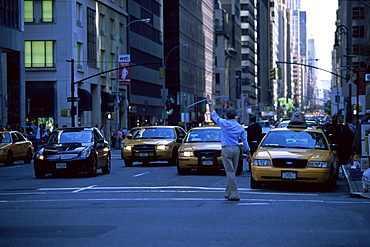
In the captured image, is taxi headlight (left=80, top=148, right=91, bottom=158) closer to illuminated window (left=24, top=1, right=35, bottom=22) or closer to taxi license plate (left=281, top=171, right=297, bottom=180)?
taxi license plate (left=281, top=171, right=297, bottom=180)

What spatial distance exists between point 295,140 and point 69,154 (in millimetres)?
7440

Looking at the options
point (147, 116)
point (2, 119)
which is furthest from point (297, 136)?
point (147, 116)

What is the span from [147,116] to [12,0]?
4258 cm

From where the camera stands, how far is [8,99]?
52281 mm

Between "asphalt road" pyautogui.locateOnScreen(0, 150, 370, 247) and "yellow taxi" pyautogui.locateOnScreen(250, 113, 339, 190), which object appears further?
"yellow taxi" pyautogui.locateOnScreen(250, 113, 339, 190)

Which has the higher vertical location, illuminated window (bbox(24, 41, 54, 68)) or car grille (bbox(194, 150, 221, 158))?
illuminated window (bbox(24, 41, 54, 68))

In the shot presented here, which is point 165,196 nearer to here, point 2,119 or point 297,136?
point 297,136

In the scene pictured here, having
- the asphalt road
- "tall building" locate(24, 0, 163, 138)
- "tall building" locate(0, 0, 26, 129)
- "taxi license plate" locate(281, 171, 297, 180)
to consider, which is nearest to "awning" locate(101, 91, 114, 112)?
"tall building" locate(24, 0, 163, 138)

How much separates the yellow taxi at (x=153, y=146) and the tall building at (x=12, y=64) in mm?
21635

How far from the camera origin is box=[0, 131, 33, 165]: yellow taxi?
109 feet

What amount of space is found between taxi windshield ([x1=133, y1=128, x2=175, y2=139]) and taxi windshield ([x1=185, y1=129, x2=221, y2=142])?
4773mm

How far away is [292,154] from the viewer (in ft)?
59.0

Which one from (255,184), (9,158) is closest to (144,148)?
(9,158)

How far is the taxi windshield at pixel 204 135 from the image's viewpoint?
83.3 feet
